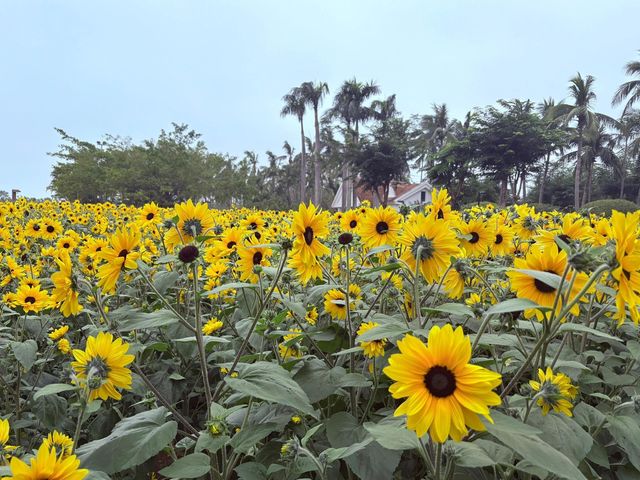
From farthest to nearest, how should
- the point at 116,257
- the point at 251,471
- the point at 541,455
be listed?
the point at 116,257
the point at 251,471
the point at 541,455

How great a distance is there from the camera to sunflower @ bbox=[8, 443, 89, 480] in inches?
36.6

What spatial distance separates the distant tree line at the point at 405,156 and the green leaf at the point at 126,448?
17038 millimetres

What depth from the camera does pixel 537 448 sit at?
957 mm

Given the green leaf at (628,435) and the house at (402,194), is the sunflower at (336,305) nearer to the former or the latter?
the green leaf at (628,435)

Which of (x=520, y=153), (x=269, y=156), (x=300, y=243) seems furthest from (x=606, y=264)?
(x=269, y=156)

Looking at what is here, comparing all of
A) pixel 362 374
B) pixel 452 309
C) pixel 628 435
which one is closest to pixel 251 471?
pixel 362 374

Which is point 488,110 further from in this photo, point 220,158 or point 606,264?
point 606,264

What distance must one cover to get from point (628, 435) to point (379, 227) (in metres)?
1.34

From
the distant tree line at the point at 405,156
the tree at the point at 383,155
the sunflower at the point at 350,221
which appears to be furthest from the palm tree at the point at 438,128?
the sunflower at the point at 350,221

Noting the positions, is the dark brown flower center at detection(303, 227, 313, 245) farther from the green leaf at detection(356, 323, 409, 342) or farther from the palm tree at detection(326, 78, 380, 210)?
the palm tree at detection(326, 78, 380, 210)

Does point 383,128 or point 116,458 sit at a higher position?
point 383,128

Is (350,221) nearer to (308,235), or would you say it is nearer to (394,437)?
(308,235)

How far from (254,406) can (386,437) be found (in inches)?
30.9

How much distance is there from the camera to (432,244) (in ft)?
5.76
